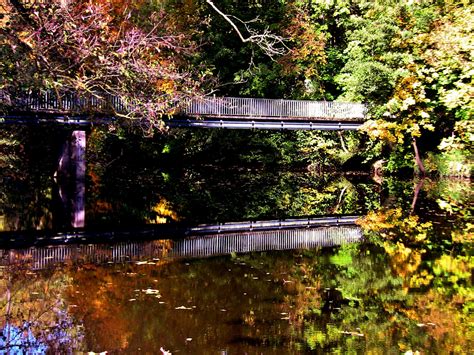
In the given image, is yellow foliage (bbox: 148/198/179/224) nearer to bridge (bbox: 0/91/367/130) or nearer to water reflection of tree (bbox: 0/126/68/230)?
water reflection of tree (bbox: 0/126/68/230)

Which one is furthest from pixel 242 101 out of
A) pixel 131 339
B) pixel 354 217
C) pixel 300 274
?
pixel 131 339

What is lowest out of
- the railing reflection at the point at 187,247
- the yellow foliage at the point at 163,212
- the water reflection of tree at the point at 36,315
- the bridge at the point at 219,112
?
the water reflection of tree at the point at 36,315

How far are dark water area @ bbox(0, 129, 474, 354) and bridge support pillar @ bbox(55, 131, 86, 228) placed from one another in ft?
0.72

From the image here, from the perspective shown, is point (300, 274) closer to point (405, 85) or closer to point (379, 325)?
point (379, 325)

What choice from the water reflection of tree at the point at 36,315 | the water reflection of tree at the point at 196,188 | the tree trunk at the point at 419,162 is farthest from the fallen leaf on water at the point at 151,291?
the tree trunk at the point at 419,162

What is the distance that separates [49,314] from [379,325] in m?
4.02

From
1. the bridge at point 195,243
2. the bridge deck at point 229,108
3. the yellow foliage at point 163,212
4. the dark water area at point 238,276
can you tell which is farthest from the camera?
the bridge deck at point 229,108

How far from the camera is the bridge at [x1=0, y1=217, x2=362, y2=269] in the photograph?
35.1 feet

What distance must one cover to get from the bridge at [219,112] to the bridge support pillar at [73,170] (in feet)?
4.25

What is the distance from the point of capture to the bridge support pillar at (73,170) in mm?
19531

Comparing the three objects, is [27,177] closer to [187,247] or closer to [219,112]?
[219,112]

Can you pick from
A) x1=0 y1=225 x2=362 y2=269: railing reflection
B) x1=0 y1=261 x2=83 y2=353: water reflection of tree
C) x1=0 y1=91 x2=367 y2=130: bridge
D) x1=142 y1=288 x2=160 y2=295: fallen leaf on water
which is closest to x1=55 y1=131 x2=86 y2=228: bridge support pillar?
x1=0 y1=91 x2=367 y2=130: bridge

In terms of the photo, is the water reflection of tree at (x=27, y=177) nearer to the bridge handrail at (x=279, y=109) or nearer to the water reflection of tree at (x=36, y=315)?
the water reflection of tree at (x=36, y=315)

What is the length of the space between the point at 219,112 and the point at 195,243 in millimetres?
11918
